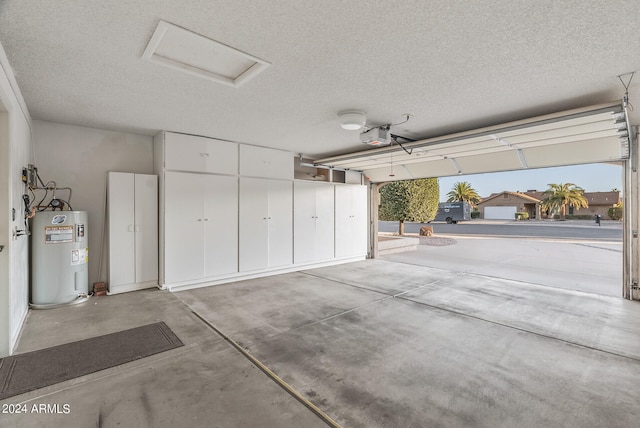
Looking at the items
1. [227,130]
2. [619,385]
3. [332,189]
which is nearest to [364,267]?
[332,189]

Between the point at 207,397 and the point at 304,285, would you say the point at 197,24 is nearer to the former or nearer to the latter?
the point at 207,397

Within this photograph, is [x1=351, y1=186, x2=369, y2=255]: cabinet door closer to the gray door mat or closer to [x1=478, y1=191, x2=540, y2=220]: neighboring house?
the gray door mat

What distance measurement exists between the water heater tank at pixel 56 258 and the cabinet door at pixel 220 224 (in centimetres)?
172

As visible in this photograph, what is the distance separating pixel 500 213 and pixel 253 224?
1666 inches

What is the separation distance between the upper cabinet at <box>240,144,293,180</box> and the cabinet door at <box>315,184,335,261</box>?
0.97 metres

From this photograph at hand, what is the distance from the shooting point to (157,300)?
4281 mm

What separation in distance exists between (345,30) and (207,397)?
2766 mm

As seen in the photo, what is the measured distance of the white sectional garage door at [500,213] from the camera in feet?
127

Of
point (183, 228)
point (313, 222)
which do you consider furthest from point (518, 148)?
point (183, 228)

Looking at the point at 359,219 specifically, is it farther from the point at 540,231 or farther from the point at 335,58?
the point at 540,231

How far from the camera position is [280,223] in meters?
6.14

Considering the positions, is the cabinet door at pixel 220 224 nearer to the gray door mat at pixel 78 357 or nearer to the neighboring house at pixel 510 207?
the gray door mat at pixel 78 357

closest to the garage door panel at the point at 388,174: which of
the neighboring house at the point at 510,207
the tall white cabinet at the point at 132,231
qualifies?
the tall white cabinet at the point at 132,231

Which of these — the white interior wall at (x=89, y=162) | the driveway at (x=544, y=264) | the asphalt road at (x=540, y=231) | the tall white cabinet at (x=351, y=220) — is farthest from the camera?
the asphalt road at (x=540, y=231)
